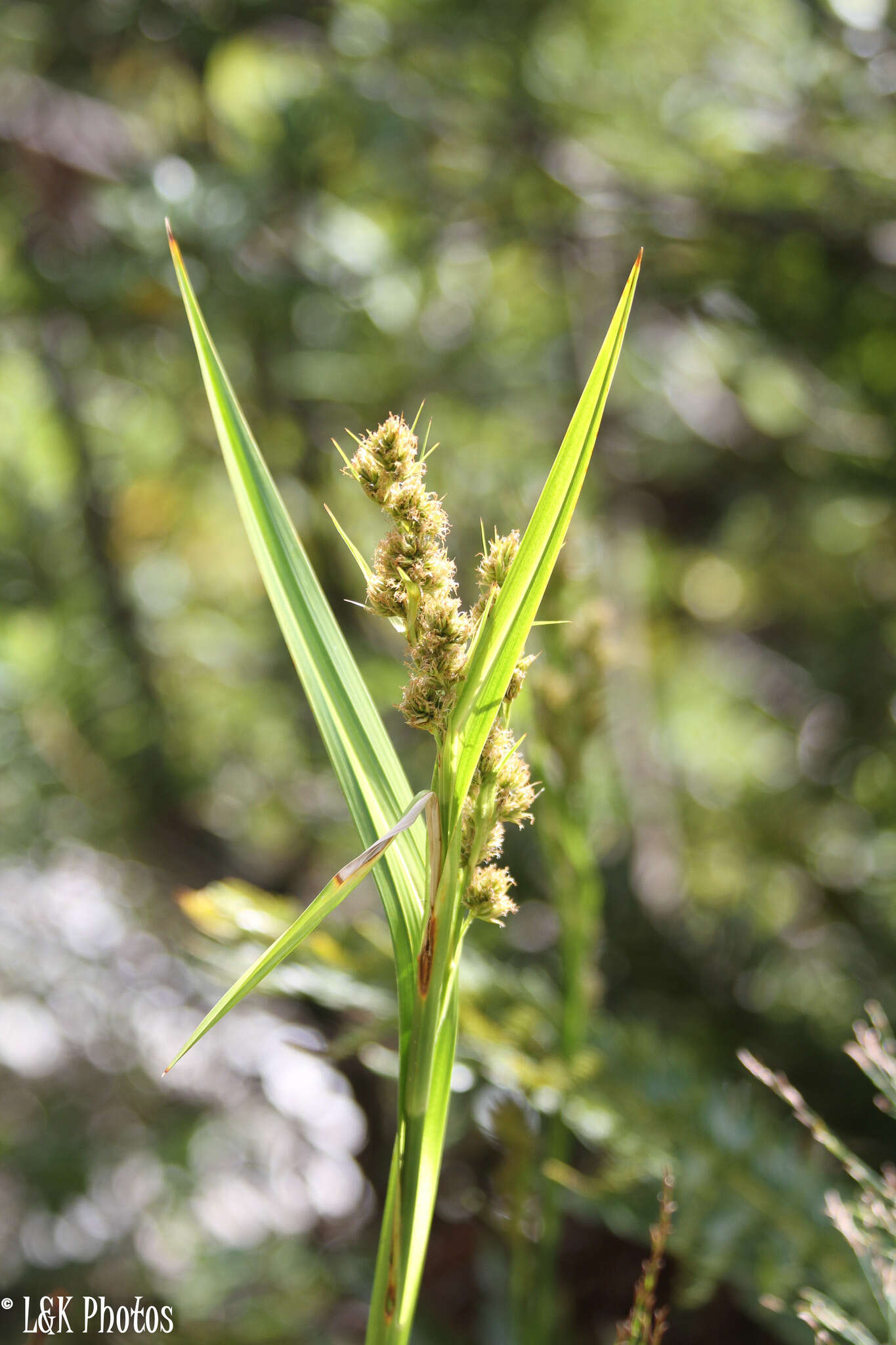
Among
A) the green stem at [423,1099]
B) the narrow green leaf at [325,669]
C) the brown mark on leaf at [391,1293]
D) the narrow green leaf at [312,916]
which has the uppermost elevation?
the narrow green leaf at [325,669]

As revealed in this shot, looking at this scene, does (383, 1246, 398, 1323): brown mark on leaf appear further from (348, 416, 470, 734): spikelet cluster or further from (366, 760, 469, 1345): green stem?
(348, 416, 470, 734): spikelet cluster

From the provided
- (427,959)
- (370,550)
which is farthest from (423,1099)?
(370,550)

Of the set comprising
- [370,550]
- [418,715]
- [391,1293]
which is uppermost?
[370,550]

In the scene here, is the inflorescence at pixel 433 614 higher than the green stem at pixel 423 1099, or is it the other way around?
the inflorescence at pixel 433 614

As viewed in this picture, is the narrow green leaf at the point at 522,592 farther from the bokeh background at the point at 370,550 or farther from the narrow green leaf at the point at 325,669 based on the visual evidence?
the bokeh background at the point at 370,550

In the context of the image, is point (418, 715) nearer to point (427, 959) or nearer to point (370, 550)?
point (427, 959)

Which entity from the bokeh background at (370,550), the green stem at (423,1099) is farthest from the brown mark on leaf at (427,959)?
the bokeh background at (370,550)

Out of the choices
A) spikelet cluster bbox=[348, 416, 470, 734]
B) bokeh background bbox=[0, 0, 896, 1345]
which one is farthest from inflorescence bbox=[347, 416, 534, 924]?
bokeh background bbox=[0, 0, 896, 1345]
